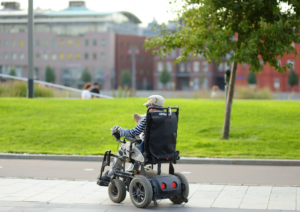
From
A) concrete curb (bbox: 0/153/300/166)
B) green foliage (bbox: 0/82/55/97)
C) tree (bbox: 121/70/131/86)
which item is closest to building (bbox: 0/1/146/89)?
tree (bbox: 121/70/131/86)

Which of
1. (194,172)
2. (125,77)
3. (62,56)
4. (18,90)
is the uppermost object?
(62,56)

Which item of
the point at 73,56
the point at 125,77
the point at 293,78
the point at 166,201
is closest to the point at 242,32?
the point at 166,201

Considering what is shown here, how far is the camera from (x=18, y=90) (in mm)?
23375

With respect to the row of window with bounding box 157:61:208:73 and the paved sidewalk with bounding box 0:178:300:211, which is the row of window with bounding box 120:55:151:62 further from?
the paved sidewalk with bounding box 0:178:300:211

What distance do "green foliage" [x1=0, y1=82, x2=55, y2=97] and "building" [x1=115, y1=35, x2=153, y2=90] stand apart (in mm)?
74107

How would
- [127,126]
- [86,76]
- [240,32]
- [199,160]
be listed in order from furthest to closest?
[86,76], [127,126], [240,32], [199,160]

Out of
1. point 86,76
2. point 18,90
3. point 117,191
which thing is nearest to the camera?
point 117,191

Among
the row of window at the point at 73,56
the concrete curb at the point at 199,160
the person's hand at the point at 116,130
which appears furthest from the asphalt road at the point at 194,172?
the row of window at the point at 73,56

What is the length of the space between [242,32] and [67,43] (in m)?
89.8

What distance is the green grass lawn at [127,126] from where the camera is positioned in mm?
12102

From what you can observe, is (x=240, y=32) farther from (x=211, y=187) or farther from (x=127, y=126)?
(x=211, y=187)

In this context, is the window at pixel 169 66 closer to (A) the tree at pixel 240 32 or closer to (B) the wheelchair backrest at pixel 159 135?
(A) the tree at pixel 240 32

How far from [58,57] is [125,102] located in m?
84.2

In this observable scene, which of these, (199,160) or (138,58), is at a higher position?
(138,58)
